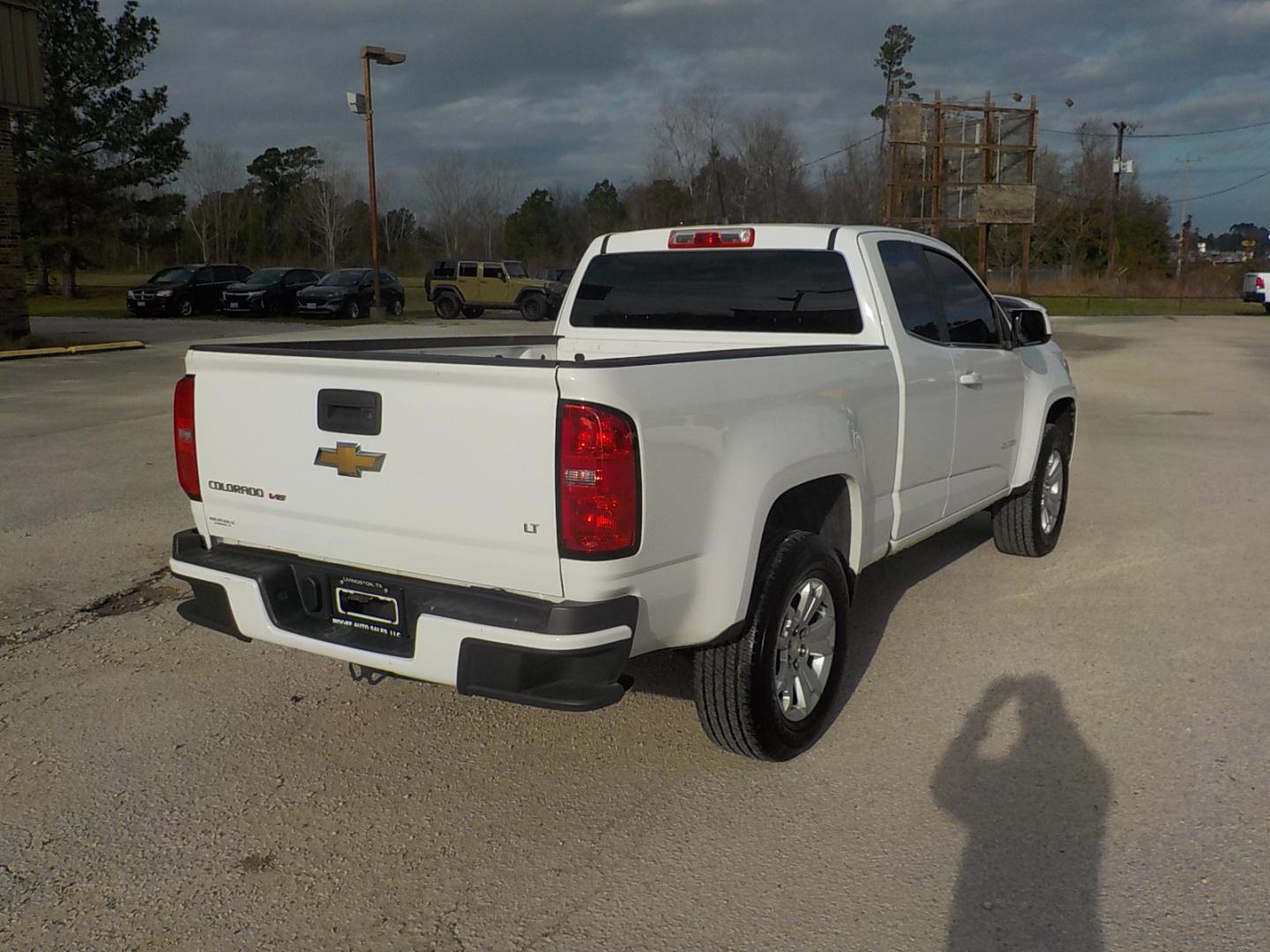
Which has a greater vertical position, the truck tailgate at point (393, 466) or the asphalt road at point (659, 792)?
the truck tailgate at point (393, 466)

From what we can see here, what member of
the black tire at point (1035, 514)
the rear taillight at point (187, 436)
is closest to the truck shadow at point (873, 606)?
the black tire at point (1035, 514)

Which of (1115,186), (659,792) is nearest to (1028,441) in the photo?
(659,792)

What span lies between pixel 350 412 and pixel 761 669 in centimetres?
158

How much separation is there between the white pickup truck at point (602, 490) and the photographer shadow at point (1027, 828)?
0.62 metres

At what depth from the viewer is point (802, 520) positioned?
4254 mm

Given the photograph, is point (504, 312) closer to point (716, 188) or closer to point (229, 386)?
point (716, 188)

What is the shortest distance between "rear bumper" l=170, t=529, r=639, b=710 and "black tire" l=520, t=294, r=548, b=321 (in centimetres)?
3058

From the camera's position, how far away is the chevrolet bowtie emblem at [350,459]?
3391mm

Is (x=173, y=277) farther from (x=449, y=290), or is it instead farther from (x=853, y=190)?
(x=853, y=190)

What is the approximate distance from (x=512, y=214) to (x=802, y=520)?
80.1 m

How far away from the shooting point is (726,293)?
501cm

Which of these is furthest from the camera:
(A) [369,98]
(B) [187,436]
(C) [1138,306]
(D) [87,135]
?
(C) [1138,306]

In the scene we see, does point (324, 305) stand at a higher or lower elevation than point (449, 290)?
lower

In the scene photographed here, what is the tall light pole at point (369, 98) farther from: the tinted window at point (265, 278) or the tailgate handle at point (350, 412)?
the tailgate handle at point (350, 412)
